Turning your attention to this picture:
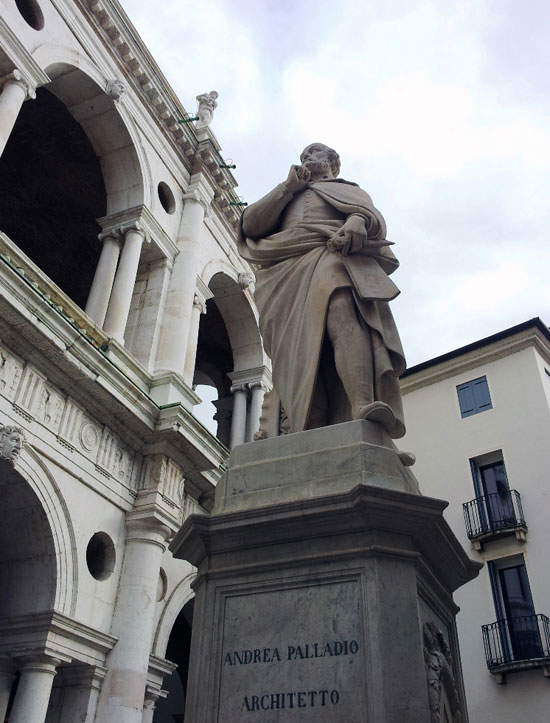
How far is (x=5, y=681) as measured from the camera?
1046 cm

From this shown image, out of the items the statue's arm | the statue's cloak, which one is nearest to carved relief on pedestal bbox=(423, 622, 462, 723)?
the statue's cloak

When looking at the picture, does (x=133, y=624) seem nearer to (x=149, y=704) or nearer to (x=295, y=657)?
(x=149, y=704)

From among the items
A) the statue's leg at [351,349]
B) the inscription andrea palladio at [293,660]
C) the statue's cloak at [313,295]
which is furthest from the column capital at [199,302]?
the inscription andrea palladio at [293,660]

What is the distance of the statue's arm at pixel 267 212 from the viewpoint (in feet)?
19.7

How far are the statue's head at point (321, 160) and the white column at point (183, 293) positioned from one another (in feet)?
29.3

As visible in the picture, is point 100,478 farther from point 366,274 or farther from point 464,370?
point 464,370

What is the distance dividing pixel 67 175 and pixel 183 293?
5839 millimetres

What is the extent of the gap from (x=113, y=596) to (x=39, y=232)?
12.9 meters

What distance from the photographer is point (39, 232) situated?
21.3 meters

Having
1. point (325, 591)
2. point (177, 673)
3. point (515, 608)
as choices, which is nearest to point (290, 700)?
point (325, 591)

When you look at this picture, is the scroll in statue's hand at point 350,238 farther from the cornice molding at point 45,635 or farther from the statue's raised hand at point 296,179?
the cornice molding at point 45,635

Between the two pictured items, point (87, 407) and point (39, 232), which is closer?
point (87, 407)

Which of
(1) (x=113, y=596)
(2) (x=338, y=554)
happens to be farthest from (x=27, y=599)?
(2) (x=338, y=554)

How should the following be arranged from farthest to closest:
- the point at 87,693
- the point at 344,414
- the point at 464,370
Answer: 1. the point at 464,370
2. the point at 87,693
3. the point at 344,414
